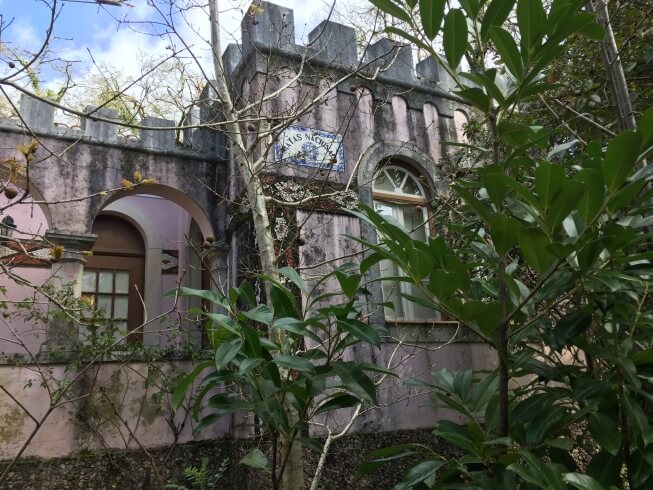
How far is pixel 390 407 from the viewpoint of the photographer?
18.3 feet

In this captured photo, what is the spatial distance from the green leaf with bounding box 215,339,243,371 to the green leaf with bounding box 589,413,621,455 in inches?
43.2

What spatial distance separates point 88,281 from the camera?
8.26 metres

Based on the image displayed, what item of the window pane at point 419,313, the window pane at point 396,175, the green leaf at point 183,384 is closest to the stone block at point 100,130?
the window pane at point 396,175

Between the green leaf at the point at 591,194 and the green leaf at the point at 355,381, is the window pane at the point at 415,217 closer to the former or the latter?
the green leaf at the point at 355,381

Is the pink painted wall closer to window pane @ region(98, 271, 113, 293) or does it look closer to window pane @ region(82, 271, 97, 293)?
window pane @ region(82, 271, 97, 293)

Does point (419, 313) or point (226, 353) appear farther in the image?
point (419, 313)

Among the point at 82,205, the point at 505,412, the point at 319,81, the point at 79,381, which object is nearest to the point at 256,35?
the point at 319,81

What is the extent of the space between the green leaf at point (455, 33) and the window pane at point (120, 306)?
748 centimetres

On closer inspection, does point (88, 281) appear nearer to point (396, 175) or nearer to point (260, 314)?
point (396, 175)

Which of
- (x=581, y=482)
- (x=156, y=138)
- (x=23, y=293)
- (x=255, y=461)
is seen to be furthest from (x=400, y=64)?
(x=581, y=482)

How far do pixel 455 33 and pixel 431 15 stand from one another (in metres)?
0.09

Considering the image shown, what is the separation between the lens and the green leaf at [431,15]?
170cm

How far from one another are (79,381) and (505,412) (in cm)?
486

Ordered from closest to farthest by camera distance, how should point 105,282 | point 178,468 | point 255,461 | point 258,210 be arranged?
point 255,461
point 258,210
point 178,468
point 105,282
